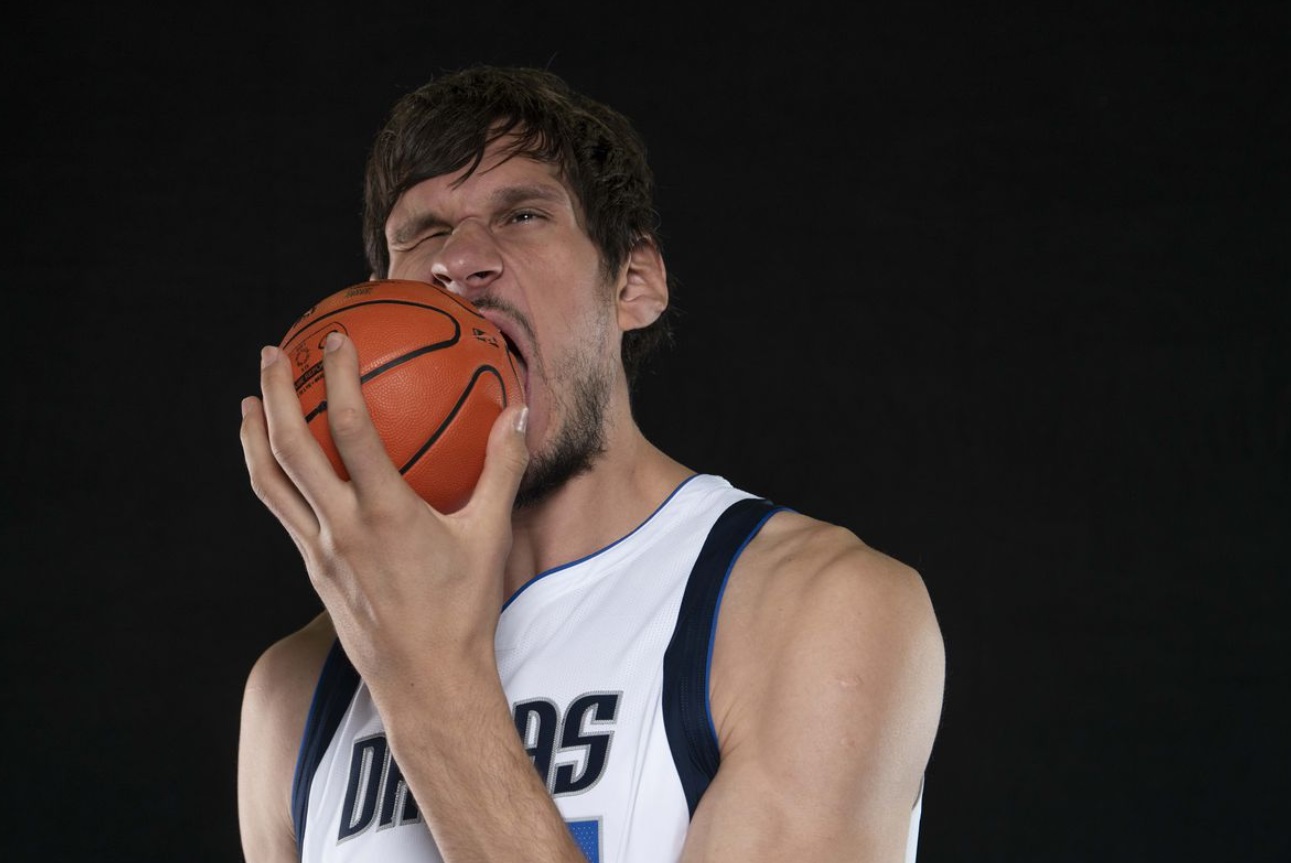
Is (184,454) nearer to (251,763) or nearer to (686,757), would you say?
(251,763)

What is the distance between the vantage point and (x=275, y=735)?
2.07 m


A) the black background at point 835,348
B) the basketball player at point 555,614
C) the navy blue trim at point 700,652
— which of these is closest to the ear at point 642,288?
the basketball player at point 555,614

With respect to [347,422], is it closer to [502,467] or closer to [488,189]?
[502,467]

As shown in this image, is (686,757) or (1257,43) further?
(1257,43)

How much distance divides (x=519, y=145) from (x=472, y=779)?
111 centimetres

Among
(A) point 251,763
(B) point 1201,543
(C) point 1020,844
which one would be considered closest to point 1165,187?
(B) point 1201,543

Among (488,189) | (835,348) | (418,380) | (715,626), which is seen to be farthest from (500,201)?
(835,348)

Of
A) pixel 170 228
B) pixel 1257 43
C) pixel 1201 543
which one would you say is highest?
pixel 1257 43

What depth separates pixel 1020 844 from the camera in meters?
3.47

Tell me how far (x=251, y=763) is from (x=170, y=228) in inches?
88.1

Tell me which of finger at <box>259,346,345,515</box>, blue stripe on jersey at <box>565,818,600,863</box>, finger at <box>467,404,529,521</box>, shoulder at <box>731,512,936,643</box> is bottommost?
blue stripe on jersey at <box>565,818,600,863</box>

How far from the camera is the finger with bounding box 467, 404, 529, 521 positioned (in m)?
1.54

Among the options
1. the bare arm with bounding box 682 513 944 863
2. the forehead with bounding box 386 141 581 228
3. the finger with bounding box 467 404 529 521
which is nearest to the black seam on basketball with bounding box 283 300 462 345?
the finger with bounding box 467 404 529 521

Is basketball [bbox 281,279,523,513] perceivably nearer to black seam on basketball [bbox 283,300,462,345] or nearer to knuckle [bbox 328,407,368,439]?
black seam on basketball [bbox 283,300,462,345]
